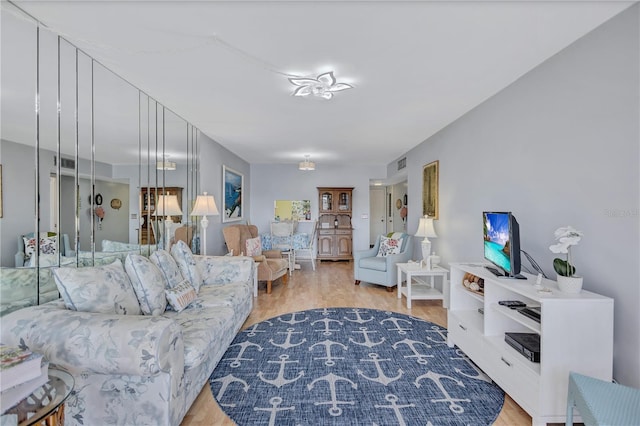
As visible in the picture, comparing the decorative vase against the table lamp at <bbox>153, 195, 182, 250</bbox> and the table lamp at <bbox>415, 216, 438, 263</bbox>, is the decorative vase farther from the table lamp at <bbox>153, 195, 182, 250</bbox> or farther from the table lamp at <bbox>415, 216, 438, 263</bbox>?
the table lamp at <bbox>153, 195, 182, 250</bbox>

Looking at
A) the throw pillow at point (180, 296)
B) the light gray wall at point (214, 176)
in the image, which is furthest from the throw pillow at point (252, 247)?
the throw pillow at point (180, 296)

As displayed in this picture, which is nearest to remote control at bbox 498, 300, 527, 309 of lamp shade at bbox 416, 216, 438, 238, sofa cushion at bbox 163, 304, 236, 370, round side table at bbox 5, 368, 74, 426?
lamp shade at bbox 416, 216, 438, 238

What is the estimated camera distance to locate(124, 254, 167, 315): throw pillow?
216 centimetres

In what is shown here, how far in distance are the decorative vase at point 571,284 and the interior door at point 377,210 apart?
8.06m

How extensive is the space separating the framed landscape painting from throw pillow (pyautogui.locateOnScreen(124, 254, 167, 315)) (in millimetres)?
3055

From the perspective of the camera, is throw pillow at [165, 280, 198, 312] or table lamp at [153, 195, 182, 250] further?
table lamp at [153, 195, 182, 250]

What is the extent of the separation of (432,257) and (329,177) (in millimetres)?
3938

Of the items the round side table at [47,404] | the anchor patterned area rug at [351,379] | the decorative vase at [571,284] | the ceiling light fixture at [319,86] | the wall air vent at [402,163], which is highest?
the ceiling light fixture at [319,86]

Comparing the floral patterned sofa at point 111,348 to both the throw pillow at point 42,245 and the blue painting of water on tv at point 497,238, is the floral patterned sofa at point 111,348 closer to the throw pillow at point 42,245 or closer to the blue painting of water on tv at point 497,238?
the throw pillow at point 42,245

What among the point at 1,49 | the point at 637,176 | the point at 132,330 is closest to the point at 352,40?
the point at 637,176

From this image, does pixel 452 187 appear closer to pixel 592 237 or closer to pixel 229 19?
pixel 592 237

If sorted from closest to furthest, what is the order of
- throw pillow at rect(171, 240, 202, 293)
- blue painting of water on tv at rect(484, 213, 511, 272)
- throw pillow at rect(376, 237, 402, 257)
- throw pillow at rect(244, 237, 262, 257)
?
blue painting of water on tv at rect(484, 213, 511, 272), throw pillow at rect(171, 240, 202, 293), throw pillow at rect(244, 237, 262, 257), throw pillow at rect(376, 237, 402, 257)

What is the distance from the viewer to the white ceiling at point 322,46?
5.49 ft

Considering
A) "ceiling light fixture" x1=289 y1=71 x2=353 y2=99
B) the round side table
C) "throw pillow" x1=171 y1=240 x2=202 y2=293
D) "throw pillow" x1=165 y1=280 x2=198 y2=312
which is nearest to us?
the round side table
